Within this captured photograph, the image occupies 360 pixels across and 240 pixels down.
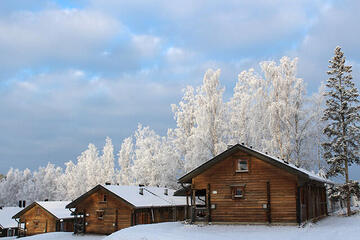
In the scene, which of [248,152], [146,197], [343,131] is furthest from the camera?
[146,197]

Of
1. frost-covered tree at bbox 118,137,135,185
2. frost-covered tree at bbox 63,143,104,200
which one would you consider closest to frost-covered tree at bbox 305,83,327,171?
frost-covered tree at bbox 118,137,135,185

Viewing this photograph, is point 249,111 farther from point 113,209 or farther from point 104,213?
point 104,213

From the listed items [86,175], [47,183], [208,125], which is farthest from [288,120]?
[47,183]

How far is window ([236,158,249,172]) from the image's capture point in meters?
26.4

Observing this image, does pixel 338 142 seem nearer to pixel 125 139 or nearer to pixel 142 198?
pixel 142 198

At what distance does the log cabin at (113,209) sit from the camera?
33188 millimetres

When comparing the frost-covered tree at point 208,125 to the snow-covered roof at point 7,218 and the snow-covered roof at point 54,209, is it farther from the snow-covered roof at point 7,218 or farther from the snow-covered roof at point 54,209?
the snow-covered roof at point 7,218

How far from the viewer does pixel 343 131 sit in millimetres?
31562

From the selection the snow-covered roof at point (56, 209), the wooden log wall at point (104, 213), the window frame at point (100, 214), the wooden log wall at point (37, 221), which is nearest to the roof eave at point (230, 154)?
the wooden log wall at point (104, 213)

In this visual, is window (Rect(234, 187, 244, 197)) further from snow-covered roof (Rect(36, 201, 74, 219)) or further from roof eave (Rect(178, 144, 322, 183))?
snow-covered roof (Rect(36, 201, 74, 219))

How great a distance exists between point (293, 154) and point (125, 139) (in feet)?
122

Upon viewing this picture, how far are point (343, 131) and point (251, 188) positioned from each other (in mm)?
11440

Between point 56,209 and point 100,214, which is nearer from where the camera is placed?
point 100,214

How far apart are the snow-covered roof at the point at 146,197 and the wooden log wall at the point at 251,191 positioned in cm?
836
